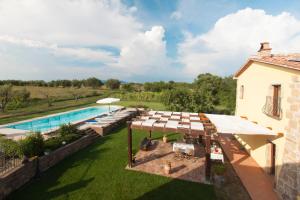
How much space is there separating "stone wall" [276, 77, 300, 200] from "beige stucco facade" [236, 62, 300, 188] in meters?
0.21

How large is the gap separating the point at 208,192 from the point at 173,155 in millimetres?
4347

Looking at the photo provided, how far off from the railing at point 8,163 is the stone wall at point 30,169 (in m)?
0.42

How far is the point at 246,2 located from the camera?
618 inches

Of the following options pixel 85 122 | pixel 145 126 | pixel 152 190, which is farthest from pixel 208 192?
pixel 85 122

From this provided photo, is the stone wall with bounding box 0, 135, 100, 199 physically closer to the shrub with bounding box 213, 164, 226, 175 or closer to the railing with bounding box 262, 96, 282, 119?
the shrub with bounding box 213, 164, 226, 175

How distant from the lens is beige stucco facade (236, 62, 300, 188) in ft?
26.9

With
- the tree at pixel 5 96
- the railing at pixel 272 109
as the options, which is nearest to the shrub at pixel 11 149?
the railing at pixel 272 109

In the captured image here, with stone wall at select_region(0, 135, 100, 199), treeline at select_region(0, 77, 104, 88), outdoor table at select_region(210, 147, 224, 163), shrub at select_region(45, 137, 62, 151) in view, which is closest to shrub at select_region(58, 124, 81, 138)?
shrub at select_region(45, 137, 62, 151)

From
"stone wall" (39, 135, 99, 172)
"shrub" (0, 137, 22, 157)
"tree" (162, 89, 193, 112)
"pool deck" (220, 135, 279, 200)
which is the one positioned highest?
"tree" (162, 89, 193, 112)

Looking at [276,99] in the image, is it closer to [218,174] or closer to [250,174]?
[250,174]

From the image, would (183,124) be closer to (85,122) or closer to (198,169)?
(198,169)

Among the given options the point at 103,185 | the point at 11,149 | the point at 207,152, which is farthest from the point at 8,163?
the point at 207,152

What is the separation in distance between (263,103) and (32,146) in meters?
15.7

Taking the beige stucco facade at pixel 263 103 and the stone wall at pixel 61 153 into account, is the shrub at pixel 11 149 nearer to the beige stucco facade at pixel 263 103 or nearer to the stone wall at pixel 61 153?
the stone wall at pixel 61 153
